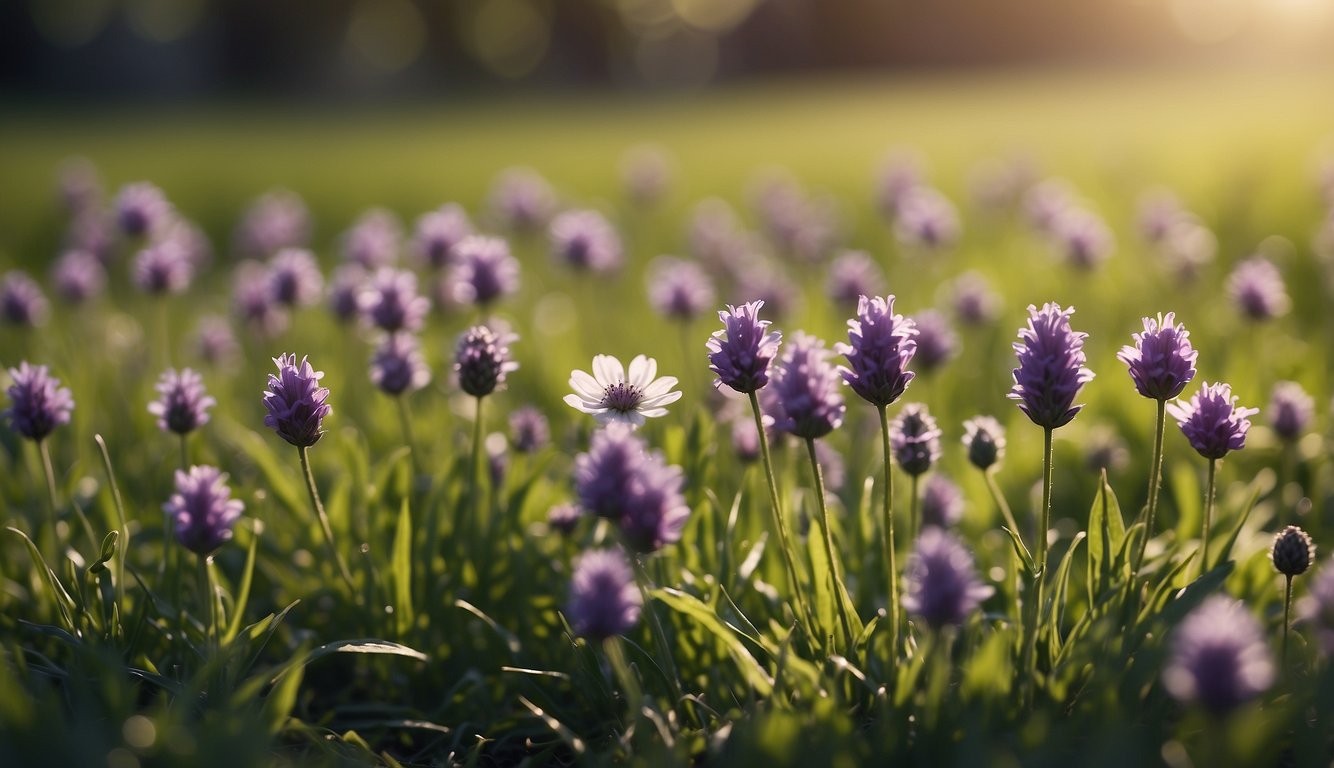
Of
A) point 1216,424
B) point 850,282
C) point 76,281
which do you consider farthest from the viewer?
point 76,281

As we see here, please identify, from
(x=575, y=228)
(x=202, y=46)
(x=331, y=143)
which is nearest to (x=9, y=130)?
(x=331, y=143)

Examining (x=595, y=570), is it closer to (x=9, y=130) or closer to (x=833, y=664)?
(x=833, y=664)

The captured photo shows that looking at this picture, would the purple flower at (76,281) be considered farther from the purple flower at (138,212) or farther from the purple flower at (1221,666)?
the purple flower at (1221,666)

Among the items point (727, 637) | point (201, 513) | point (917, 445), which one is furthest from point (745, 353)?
point (201, 513)

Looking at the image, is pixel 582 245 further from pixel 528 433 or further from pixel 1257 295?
pixel 1257 295

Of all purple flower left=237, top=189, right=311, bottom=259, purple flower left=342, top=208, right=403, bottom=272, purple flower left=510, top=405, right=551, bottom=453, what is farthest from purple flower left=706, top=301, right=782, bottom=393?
purple flower left=237, top=189, right=311, bottom=259

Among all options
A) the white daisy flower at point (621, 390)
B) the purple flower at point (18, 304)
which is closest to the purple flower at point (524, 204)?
the purple flower at point (18, 304)

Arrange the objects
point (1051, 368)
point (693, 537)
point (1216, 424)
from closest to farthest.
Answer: point (1051, 368), point (1216, 424), point (693, 537)
